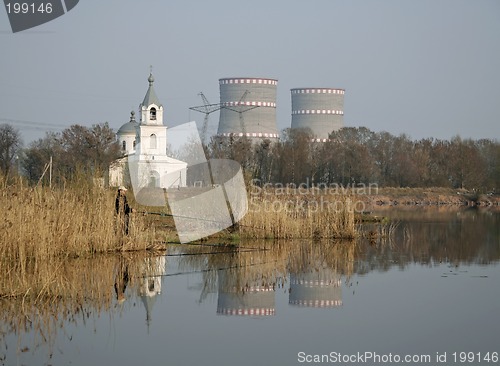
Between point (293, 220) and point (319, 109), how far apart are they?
41.8m

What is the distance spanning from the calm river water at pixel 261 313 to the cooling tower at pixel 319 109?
43.9 metres

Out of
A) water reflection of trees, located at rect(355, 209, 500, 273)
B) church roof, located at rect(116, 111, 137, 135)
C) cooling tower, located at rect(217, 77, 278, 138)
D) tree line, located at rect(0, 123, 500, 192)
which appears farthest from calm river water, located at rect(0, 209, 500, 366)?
cooling tower, located at rect(217, 77, 278, 138)

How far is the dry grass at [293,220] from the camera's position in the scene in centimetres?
1589

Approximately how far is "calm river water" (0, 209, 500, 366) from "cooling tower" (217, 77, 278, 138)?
131ft

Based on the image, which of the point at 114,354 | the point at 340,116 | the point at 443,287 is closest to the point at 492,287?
the point at 443,287

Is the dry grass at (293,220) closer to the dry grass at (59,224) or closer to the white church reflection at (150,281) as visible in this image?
the dry grass at (59,224)

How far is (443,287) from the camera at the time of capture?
10695mm

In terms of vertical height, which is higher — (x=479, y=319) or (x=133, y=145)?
(x=133, y=145)

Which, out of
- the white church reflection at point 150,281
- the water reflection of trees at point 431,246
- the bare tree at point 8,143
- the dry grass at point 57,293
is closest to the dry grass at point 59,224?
the dry grass at point 57,293

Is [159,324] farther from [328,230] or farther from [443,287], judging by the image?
[328,230]

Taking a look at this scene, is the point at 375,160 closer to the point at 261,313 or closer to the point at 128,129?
the point at 128,129

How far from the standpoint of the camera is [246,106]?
53469 millimetres

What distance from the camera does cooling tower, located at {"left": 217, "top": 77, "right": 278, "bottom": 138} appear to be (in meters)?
53.6

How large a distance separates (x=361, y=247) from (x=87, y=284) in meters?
7.21
